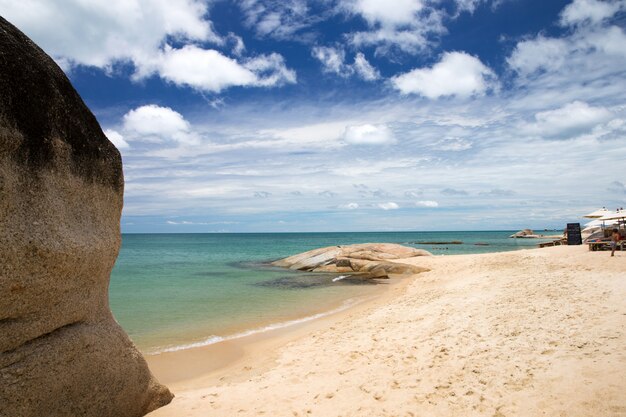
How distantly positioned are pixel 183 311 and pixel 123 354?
11158 millimetres

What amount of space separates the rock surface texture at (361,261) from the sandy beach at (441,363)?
1384cm

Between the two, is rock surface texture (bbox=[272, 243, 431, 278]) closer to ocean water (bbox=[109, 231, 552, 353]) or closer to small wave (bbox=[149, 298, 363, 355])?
ocean water (bbox=[109, 231, 552, 353])

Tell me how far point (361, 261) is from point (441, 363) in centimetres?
2175

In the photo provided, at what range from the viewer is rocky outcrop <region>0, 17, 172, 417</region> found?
159 inches

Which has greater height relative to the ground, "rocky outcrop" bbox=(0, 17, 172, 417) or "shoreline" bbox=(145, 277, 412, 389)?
"rocky outcrop" bbox=(0, 17, 172, 417)

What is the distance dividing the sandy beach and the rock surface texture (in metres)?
13.8

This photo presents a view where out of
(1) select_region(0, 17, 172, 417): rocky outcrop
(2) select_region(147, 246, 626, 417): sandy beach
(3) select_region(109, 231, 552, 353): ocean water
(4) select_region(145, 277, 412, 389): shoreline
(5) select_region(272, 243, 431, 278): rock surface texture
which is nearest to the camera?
(1) select_region(0, 17, 172, 417): rocky outcrop

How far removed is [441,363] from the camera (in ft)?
22.6

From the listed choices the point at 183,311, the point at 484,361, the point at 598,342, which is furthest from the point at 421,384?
the point at 183,311

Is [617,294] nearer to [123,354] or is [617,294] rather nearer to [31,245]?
[123,354]

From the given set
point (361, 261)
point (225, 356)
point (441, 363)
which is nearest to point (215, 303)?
point (225, 356)

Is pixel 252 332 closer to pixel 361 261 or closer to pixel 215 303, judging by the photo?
pixel 215 303

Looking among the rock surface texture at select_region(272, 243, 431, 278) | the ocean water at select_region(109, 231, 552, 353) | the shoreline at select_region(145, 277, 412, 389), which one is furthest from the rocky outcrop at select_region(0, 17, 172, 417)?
the rock surface texture at select_region(272, 243, 431, 278)

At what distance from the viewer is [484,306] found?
10.3 meters
